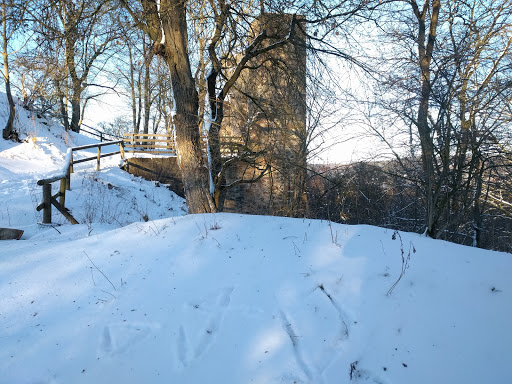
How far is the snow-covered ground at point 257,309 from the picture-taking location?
6.37ft

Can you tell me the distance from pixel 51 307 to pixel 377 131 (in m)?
6.30

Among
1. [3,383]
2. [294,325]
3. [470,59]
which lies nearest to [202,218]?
[294,325]

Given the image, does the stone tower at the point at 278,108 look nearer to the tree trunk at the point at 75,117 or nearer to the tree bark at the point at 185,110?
the tree bark at the point at 185,110

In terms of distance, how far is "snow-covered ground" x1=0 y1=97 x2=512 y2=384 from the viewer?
1.94 meters

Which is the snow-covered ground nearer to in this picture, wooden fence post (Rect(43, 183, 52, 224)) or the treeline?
wooden fence post (Rect(43, 183, 52, 224))

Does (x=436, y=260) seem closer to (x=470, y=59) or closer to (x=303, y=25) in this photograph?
(x=470, y=59)

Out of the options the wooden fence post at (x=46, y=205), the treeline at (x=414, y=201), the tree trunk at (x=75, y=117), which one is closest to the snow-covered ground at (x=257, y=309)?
the wooden fence post at (x=46, y=205)

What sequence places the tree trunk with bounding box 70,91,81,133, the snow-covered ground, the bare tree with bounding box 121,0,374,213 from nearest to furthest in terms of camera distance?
the snow-covered ground < the bare tree with bounding box 121,0,374,213 < the tree trunk with bounding box 70,91,81,133

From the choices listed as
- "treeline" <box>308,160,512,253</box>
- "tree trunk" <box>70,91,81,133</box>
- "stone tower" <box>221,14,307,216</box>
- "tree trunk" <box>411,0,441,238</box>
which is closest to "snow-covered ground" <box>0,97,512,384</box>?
"tree trunk" <box>411,0,441,238</box>

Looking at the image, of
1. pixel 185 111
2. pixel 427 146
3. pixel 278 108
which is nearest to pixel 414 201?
pixel 427 146

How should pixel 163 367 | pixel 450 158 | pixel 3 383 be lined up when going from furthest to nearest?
pixel 450 158 → pixel 163 367 → pixel 3 383

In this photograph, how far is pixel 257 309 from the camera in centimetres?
241

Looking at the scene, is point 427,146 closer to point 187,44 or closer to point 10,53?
point 187,44

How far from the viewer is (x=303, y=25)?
19.8ft
